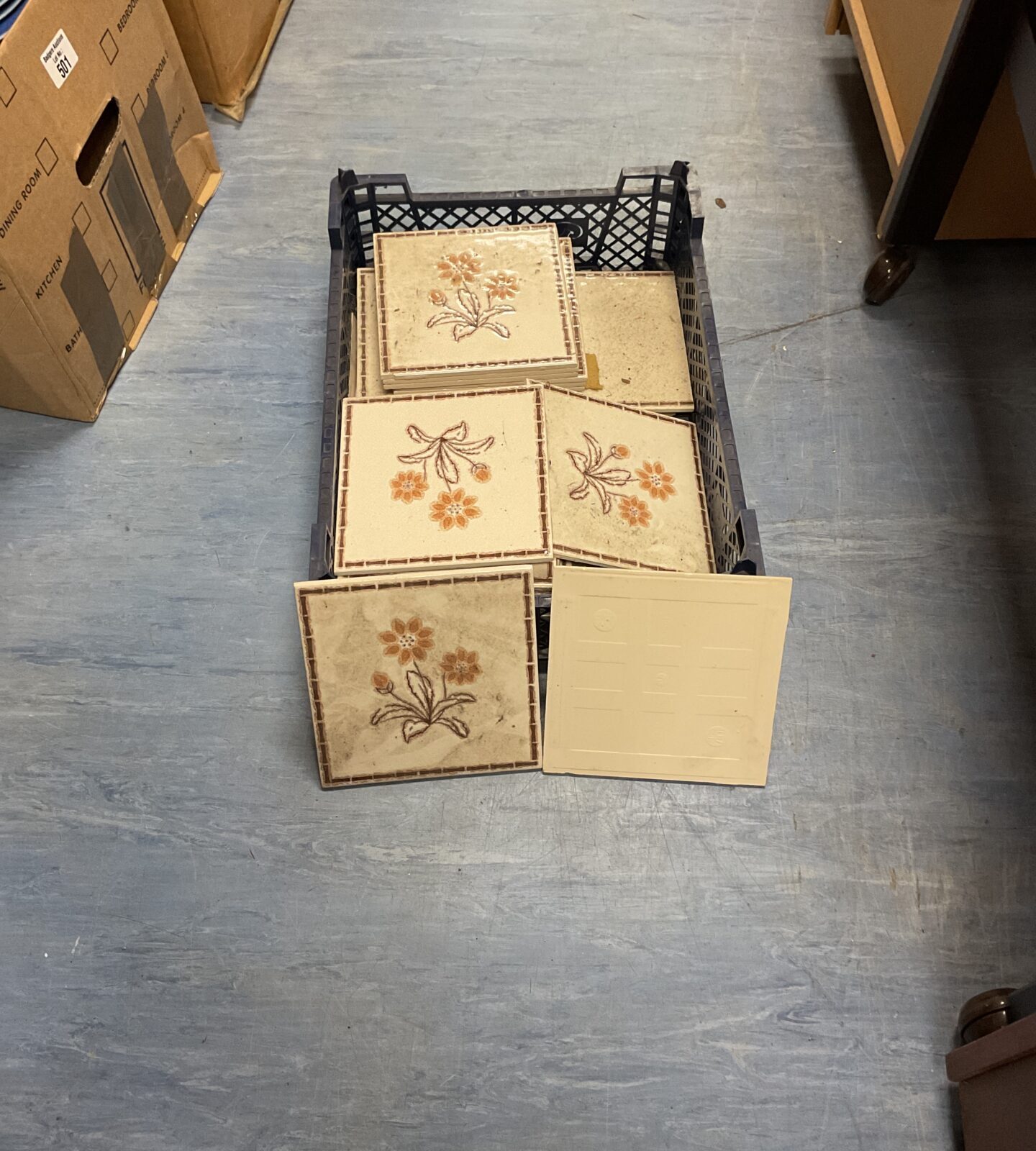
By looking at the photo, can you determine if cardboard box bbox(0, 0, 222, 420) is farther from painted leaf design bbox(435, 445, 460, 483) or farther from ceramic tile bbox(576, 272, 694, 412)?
ceramic tile bbox(576, 272, 694, 412)

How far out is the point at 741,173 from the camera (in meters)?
1.93

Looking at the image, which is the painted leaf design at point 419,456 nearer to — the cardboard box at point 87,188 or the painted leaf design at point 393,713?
the painted leaf design at point 393,713

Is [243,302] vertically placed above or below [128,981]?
above

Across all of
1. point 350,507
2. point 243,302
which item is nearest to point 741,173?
point 243,302

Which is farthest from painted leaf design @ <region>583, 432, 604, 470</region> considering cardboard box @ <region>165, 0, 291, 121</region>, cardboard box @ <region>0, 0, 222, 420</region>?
cardboard box @ <region>165, 0, 291, 121</region>

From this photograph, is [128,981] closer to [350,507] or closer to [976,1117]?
[350,507]

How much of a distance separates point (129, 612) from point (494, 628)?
0.56 meters

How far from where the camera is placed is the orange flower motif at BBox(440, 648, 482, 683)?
1262 millimetres

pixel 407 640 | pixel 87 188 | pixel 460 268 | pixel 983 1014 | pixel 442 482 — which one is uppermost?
pixel 87 188

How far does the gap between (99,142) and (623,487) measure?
974mm

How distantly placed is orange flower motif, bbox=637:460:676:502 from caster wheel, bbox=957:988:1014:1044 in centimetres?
69

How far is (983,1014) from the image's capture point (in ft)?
3.62

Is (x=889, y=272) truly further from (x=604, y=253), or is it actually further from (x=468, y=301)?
(x=468, y=301)

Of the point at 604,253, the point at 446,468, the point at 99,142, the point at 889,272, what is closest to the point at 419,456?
the point at 446,468
